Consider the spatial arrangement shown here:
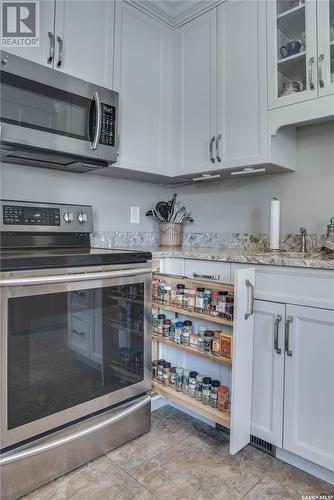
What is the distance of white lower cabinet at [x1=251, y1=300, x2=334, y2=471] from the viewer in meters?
1.27

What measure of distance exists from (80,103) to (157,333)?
125 centimetres

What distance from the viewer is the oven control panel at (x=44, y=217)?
157cm

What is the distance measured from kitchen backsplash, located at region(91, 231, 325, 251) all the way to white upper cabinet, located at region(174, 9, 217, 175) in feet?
1.63

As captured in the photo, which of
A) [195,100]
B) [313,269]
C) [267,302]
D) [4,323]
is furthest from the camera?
[195,100]

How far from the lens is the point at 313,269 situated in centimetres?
130

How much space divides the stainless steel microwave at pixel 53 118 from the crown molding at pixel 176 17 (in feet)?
2.34

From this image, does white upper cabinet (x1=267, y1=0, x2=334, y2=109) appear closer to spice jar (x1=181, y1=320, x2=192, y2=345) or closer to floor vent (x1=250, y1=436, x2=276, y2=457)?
spice jar (x1=181, y1=320, x2=192, y2=345)

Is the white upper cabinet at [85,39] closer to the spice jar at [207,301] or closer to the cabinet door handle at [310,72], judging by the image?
the cabinet door handle at [310,72]

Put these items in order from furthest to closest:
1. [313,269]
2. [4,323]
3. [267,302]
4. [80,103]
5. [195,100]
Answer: [195,100] → [80,103] → [267,302] → [313,269] → [4,323]

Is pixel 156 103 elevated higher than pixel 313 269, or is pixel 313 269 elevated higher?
pixel 156 103

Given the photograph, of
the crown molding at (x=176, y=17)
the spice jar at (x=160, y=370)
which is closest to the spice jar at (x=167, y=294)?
the spice jar at (x=160, y=370)

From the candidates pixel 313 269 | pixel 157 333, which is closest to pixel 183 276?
pixel 157 333

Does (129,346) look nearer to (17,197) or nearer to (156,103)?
(17,197)

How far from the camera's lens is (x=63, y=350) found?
1.29 metres
